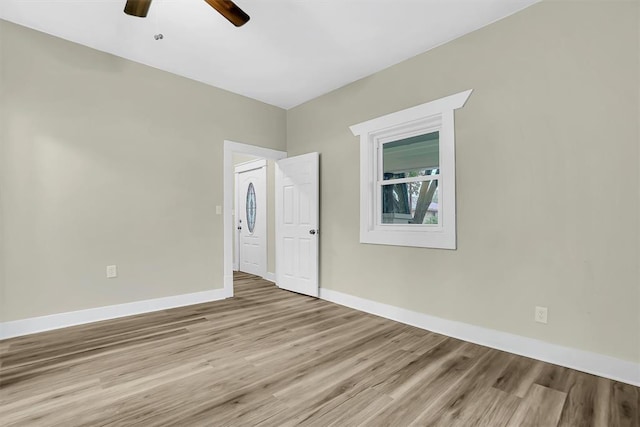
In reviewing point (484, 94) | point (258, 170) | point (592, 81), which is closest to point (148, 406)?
point (484, 94)

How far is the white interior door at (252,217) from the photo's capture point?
5618 mm

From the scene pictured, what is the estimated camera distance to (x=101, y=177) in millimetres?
3240

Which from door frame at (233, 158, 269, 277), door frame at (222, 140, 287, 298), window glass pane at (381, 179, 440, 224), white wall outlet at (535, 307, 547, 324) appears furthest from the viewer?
door frame at (233, 158, 269, 277)

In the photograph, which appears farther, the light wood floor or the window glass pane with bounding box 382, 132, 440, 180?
the window glass pane with bounding box 382, 132, 440, 180

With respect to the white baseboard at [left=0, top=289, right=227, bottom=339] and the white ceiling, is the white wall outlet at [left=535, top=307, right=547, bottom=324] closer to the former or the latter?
the white ceiling

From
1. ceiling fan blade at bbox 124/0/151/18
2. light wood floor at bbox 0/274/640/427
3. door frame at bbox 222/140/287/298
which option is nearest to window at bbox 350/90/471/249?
light wood floor at bbox 0/274/640/427

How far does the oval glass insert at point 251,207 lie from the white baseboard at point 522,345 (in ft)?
10.3

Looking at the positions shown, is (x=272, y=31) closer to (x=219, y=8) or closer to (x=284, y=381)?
(x=219, y=8)

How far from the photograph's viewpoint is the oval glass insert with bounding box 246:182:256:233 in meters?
5.95

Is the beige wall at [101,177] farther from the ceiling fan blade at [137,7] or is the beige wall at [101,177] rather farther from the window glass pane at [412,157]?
the window glass pane at [412,157]

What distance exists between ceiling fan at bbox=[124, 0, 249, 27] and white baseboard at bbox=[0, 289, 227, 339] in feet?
9.19

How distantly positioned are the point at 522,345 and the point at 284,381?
190cm

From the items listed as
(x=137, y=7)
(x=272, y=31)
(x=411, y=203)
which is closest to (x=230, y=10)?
(x=137, y=7)

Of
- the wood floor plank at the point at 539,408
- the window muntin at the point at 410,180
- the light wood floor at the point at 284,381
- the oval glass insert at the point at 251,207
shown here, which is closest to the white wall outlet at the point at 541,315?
the light wood floor at the point at 284,381
